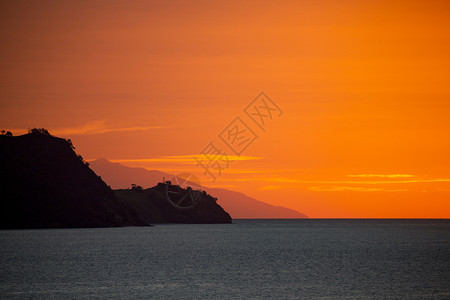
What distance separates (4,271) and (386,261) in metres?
59.3

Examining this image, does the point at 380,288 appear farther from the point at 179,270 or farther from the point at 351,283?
the point at 179,270

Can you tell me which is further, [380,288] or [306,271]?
[306,271]

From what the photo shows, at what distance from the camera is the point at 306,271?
78000mm

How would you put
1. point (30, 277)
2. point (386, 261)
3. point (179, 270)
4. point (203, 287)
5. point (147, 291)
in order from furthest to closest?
point (386, 261) < point (179, 270) < point (30, 277) < point (203, 287) < point (147, 291)

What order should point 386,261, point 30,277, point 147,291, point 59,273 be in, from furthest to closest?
point 386,261, point 59,273, point 30,277, point 147,291

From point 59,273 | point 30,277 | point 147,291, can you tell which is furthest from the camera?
point 59,273

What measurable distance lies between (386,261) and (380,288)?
36.8m

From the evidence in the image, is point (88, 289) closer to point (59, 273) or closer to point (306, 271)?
point (59, 273)

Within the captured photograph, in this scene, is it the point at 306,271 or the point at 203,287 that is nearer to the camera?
the point at 203,287

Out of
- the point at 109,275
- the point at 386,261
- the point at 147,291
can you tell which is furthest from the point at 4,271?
the point at 386,261

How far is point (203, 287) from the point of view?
6175 centimetres

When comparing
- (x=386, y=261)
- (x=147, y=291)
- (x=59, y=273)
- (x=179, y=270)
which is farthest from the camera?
(x=386, y=261)

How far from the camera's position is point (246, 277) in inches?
2778

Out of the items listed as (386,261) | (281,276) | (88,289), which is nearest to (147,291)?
(88,289)
